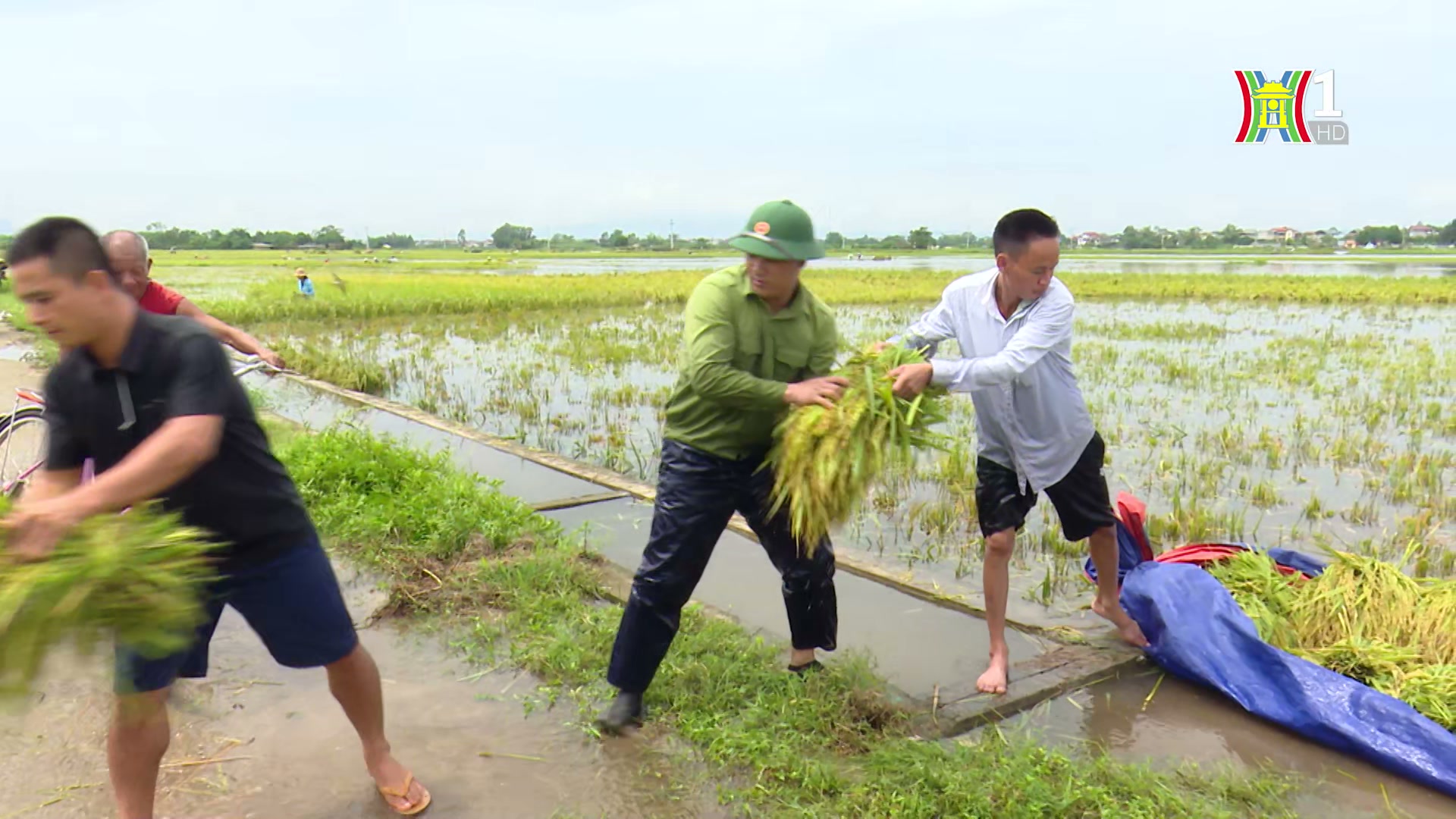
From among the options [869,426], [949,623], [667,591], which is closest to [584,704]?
[667,591]

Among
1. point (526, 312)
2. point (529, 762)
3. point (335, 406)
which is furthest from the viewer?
point (526, 312)

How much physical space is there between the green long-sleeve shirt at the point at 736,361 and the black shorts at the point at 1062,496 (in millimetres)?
804

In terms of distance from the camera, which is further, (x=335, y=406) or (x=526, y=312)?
(x=526, y=312)

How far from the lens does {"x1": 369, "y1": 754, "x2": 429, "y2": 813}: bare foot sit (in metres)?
2.57

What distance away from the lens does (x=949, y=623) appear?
12.8 feet

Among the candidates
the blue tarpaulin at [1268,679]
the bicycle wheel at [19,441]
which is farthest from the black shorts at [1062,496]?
the bicycle wheel at [19,441]

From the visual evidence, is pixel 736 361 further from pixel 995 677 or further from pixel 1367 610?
pixel 1367 610

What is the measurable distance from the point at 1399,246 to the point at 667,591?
95726 mm

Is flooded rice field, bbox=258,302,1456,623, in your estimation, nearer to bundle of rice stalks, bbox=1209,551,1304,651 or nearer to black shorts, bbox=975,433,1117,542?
Result: bundle of rice stalks, bbox=1209,551,1304,651

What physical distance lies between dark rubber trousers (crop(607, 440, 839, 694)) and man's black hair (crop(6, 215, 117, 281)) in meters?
1.55

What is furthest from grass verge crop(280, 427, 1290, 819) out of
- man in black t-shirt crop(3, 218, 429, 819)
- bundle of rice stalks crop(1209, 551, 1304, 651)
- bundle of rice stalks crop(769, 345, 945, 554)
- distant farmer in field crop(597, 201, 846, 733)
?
man in black t-shirt crop(3, 218, 429, 819)

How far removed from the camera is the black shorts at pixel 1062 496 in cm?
330

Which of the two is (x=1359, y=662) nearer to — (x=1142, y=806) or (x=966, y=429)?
(x=1142, y=806)

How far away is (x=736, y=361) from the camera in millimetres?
2867
